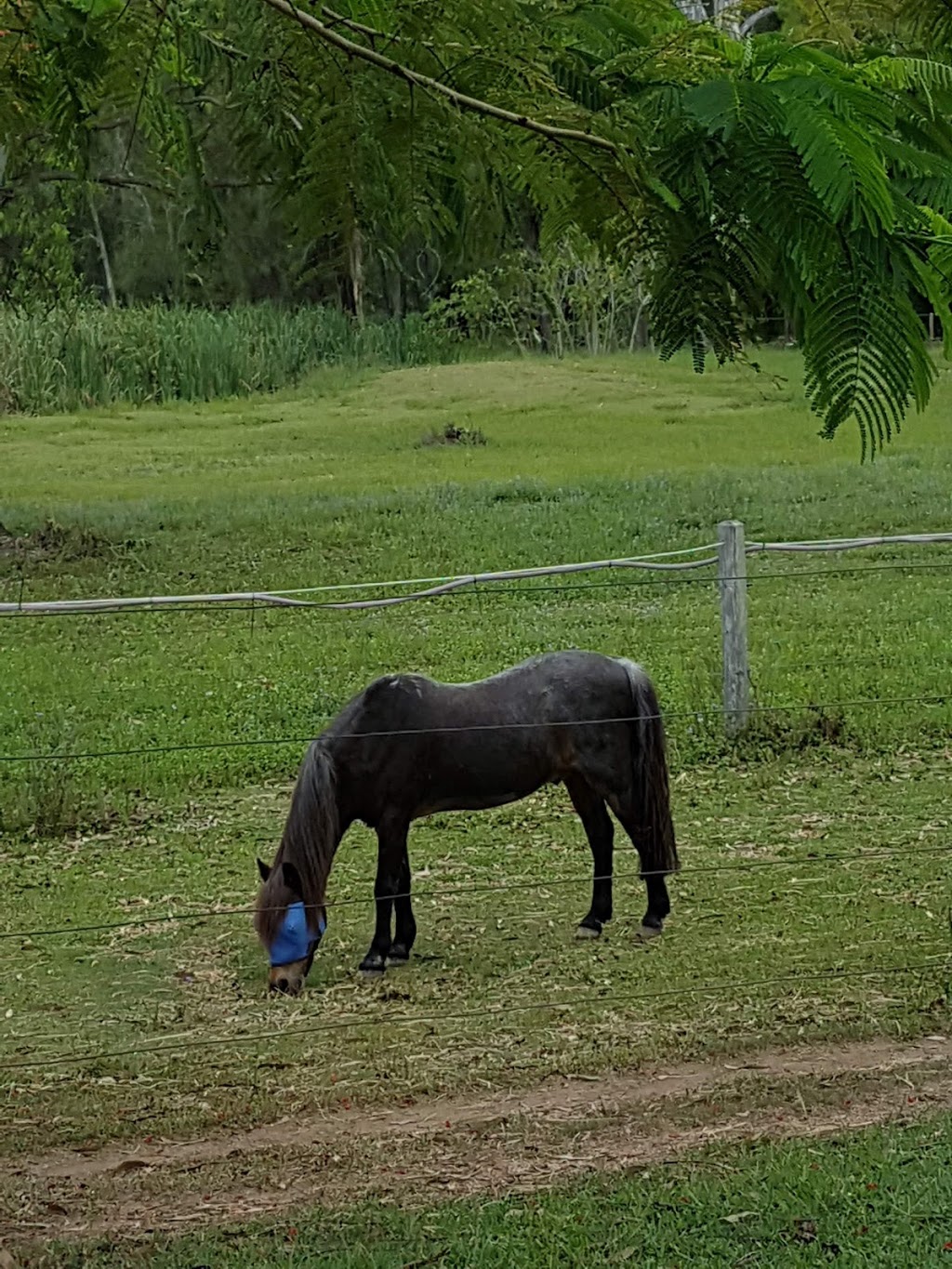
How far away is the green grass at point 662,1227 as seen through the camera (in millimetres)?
3324

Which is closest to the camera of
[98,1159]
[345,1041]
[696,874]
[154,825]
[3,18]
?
[3,18]

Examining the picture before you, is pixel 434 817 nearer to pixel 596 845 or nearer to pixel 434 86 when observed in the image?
pixel 596 845

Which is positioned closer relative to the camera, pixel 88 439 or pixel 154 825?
pixel 154 825

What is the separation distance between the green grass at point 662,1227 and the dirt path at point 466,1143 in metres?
0.12

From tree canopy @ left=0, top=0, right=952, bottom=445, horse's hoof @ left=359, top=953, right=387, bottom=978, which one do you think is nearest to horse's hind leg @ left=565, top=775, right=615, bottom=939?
horse's hoof @ left=359, top=953, right=387, bottom=978

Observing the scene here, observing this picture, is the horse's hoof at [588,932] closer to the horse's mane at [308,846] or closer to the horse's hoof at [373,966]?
the horse's hoof at [373,966]

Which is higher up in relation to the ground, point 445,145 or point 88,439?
point 445,145

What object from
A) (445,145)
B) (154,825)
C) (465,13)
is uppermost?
(465,13)

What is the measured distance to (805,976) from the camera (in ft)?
16.4

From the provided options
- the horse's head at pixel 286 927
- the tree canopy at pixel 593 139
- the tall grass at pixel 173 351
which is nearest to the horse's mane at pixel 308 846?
the horse's head at pixel 286 927

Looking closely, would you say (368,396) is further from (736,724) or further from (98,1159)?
(98,1159)

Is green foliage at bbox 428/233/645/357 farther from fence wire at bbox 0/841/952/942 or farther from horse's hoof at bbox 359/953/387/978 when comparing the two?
horse's hoof at bbox 359/953/387/978

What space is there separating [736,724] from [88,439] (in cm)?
937

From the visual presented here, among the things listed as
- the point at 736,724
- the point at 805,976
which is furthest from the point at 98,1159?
the point at 736,724
